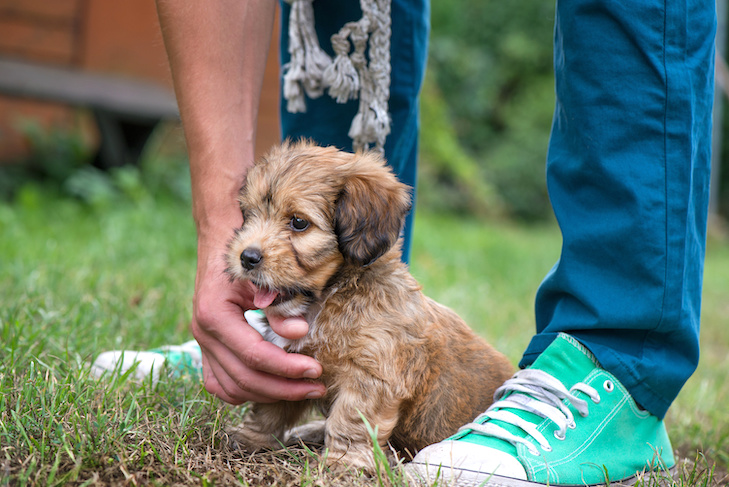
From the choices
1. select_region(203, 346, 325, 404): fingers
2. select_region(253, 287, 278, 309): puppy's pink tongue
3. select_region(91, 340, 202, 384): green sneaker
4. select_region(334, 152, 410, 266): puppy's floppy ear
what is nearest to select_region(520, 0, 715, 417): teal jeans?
select_region(334, 152, 410, 266): puppy's floppy ear

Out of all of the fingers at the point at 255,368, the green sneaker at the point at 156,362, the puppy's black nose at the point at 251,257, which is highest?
the puppy's black nose at the point at 251,257

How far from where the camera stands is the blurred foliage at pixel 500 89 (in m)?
20.9

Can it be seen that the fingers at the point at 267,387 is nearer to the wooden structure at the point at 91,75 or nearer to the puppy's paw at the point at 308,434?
the puppy's paw at the point at 308,434

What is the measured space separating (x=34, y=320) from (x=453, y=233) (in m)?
8.56

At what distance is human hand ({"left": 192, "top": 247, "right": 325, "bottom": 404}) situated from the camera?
2.03 meters

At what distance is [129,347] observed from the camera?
123 inches

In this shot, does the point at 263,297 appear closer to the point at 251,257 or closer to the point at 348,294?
Answer: the point at 251,257

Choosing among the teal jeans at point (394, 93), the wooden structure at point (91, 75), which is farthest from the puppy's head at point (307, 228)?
the wooden structure at point (91, 75)

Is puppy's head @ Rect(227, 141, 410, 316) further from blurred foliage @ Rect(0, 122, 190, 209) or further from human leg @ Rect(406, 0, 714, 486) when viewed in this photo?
blurred foliage @ Rect(0, 122, 190, 209)

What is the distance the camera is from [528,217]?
2141 centimetres

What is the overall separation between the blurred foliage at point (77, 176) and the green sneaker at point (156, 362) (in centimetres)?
512

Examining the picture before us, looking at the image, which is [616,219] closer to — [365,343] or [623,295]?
[623,295]

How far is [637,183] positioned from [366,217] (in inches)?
37.4

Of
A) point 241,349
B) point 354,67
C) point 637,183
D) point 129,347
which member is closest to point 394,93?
point 354,67
